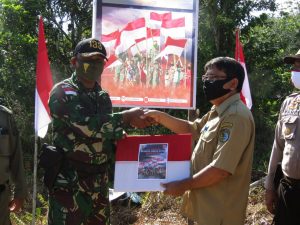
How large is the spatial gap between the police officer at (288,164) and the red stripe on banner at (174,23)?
1691 millimetres

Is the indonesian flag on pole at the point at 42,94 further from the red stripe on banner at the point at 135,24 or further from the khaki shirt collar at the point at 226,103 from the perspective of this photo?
the khaki shirt collar at the point at 226,103

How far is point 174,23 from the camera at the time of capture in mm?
5020

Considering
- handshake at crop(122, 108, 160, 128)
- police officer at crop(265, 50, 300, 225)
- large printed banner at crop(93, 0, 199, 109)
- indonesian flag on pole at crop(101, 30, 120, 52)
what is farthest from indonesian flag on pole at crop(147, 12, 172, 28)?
handshake at crop(122, 108, 160, 128)

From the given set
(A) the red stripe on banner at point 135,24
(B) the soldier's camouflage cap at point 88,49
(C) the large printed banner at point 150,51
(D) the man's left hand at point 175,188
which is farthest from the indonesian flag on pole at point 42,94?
(D) the man's left hand at point 175,188

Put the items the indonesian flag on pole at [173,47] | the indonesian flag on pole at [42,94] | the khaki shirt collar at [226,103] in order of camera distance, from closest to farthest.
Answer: the khaki shirt collar at [226,103]
the indonesian flag on pole at [42,94]
the indonesian flag on pole at [173,47]

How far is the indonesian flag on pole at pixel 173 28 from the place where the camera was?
196 inches

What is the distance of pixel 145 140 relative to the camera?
3125mm

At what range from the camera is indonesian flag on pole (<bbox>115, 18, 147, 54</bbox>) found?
4902mm

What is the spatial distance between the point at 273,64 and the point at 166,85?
8423mm

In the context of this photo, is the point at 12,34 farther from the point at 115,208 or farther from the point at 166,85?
the point at 166,85

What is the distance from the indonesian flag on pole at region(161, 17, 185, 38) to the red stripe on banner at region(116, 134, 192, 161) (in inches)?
85.1

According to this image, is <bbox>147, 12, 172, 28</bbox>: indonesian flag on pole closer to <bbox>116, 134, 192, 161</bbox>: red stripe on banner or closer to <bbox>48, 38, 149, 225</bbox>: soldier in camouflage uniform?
<bbox>48, 38, 149, 225</bbox>: soldier in camouflage uniform

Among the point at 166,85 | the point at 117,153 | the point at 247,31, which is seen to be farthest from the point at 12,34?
the point at 117,153

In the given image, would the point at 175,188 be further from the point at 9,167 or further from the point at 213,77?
the point at 9,167
